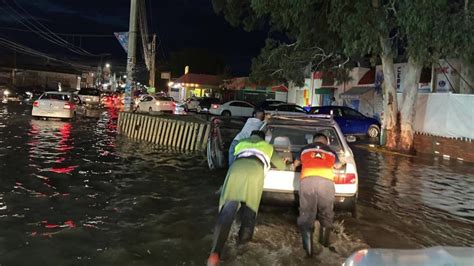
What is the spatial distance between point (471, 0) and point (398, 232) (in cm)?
1103

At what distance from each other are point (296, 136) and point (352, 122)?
49.1 feet

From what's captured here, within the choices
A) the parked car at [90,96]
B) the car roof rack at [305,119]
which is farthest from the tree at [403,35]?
the parked car at [90,96]

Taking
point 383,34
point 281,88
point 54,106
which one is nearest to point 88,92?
point 54,106

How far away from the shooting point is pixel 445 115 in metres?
18.0

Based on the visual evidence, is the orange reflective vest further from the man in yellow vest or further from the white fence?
the white fence

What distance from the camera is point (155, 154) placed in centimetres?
1502

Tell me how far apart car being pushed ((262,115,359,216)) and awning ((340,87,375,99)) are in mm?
22622

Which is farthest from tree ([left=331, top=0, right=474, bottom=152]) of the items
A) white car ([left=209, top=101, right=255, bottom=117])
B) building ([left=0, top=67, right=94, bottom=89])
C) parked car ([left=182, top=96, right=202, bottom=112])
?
building ([left=0, top=67, right=94, bottom=89])

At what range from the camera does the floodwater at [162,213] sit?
6.08 m

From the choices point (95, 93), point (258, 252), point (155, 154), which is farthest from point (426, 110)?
point (95, 93)

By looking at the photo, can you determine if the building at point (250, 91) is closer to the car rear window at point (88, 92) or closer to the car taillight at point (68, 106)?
the car rear window at point (88, 92)

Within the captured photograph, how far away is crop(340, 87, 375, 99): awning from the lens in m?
30.6

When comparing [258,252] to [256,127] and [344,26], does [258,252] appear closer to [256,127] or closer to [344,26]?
[256,127]

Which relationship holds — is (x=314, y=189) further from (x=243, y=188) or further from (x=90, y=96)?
(x=90, y=96)
